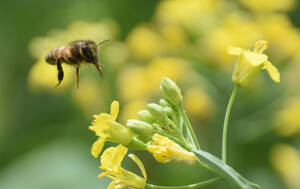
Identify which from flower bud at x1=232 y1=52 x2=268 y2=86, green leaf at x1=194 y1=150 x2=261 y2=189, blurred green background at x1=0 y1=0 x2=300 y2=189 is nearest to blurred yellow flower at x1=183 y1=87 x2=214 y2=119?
blurred green background at x1=0 y1=0 x2=300 y2=189

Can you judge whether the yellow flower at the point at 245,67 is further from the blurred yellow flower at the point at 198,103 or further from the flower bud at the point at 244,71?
the blurred yellow flower at the point at 198,103

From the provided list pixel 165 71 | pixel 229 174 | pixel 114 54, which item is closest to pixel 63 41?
pixel 114 54

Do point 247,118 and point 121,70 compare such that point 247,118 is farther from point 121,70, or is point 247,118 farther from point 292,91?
point 121,70

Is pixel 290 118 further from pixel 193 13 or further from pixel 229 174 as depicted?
pixel 229 174

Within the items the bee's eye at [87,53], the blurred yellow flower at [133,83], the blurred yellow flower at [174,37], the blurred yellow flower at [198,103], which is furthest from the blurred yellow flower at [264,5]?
the bee's eye at [87,53]

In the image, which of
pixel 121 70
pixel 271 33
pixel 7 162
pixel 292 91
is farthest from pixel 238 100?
pixel 7 162

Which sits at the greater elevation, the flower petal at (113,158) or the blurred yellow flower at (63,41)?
the blurred yellow flower at (63,41)

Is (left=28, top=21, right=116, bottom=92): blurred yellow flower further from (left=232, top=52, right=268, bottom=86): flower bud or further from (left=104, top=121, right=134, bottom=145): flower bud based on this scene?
(left=104, top=121, right=134, bottom=145): flower bud
